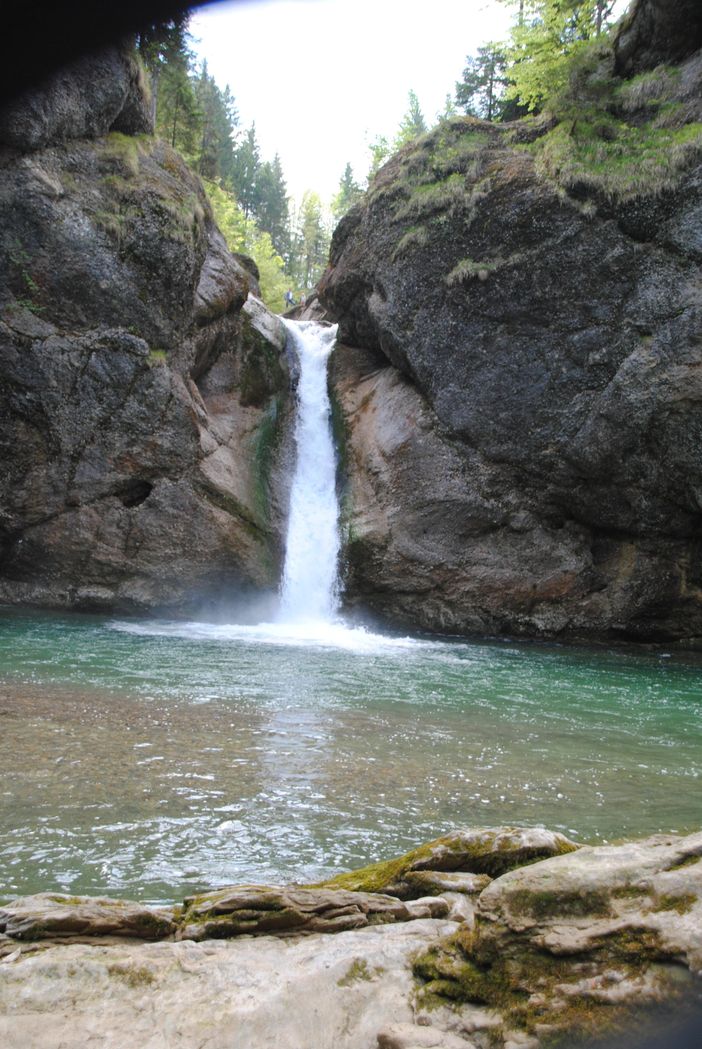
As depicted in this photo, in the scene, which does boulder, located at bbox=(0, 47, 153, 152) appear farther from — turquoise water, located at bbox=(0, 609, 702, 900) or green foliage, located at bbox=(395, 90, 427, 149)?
green foliage, located at bbox=(395, 90, 427, 149)

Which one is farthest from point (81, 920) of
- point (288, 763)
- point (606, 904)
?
point (288, 763)

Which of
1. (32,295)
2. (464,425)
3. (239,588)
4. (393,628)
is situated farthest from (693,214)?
(32,295)

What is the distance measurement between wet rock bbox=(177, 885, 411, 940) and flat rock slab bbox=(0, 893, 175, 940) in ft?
0.39

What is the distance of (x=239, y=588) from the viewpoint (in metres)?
19.4

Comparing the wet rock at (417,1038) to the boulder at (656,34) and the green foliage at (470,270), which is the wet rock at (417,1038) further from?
the boulder at (656,34)

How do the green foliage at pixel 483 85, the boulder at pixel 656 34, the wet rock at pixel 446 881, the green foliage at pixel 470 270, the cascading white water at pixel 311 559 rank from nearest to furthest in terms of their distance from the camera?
the wet rock at pixel 446 881 → the cascading white water at pixel 311 559 → the boulder at pixel 656 34 → the green foliage at pixel 470 270 → the green foliage at pixel 483 85

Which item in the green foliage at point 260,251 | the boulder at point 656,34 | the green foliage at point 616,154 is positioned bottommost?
the green foliage at point 616,154

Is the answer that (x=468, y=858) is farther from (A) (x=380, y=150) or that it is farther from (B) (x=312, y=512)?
(A) (x=380, y=150)

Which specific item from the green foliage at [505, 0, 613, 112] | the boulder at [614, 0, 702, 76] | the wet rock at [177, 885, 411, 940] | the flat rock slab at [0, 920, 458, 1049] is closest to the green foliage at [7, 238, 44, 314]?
the green foliage at [505, 0, 613, 112]

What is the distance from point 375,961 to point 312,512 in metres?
18.4

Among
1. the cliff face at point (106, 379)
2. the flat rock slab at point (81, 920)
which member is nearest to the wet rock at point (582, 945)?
the flat rock slab at point (81, 920)

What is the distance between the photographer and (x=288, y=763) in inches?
254

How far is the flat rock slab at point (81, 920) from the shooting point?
2828 mm

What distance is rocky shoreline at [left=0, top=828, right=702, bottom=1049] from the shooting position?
2219 mm
